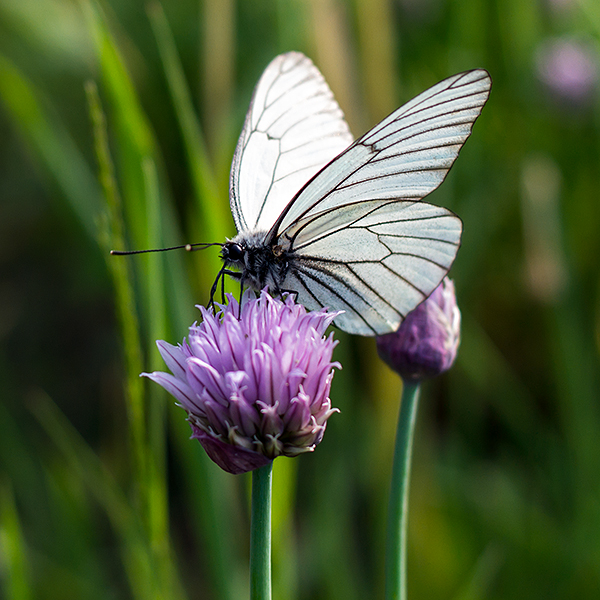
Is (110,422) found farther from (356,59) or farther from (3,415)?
(356,59)

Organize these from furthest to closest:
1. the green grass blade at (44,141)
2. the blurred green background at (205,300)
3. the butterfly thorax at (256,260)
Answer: the green grass blade at (44,141) < the blurred green background at (205,300) < the butterfly thorax at (256,260)

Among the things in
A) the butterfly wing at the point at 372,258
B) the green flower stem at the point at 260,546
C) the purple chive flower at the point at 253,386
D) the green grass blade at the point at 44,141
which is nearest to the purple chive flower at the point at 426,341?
the butterfly wing at the point at 372,258

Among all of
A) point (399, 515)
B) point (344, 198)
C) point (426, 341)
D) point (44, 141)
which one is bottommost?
point (399, 515)

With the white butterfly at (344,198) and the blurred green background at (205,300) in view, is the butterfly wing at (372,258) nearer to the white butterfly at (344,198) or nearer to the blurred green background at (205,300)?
the white butterfly at (344,198)

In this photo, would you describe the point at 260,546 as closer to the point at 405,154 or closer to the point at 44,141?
the point at 405,154

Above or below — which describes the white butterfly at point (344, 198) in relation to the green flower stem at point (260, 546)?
above

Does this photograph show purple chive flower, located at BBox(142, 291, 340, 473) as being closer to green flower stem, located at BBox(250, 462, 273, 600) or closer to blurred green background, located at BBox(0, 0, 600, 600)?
green flower stem, located at BBox(250, 462, 273, 600)

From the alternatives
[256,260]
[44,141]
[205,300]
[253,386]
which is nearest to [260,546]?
[253,386]
